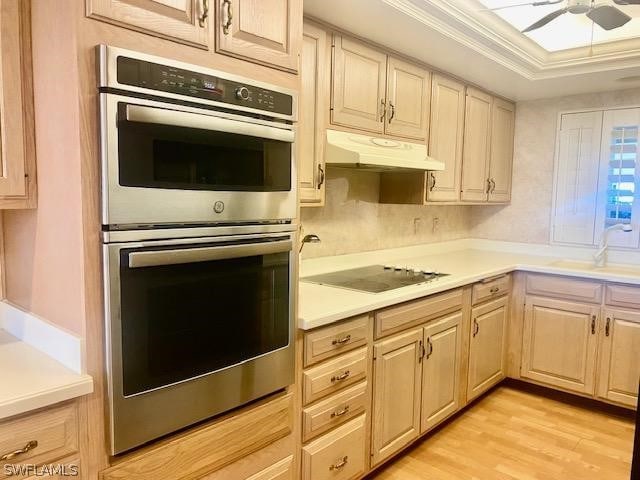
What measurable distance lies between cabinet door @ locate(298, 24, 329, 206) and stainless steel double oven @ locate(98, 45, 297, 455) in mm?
543

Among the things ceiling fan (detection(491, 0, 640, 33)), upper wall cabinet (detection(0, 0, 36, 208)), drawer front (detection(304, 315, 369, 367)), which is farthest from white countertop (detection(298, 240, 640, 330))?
ceiling fan (detection(491, 0, 640, 33))

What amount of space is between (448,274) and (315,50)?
1504mm

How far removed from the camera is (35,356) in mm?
1364

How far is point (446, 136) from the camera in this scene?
3193 mm

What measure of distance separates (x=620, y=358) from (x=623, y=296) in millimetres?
415

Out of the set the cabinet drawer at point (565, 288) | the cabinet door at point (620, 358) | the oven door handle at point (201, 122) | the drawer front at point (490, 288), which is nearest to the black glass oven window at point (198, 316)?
the oven door handle at point (201, 122)

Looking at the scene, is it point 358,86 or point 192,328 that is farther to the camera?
point 358,86

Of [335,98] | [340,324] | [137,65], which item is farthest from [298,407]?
[335,98]

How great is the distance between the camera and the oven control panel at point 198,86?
3.92 feet

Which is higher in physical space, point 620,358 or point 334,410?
point 334,410

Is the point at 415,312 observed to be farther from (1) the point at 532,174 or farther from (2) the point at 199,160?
(1) the point at 532,174

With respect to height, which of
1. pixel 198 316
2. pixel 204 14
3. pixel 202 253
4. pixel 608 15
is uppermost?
pixel 608 15

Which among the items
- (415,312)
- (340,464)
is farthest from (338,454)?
(415,312)

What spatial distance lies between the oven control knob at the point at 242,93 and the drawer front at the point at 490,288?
2.03 meters
